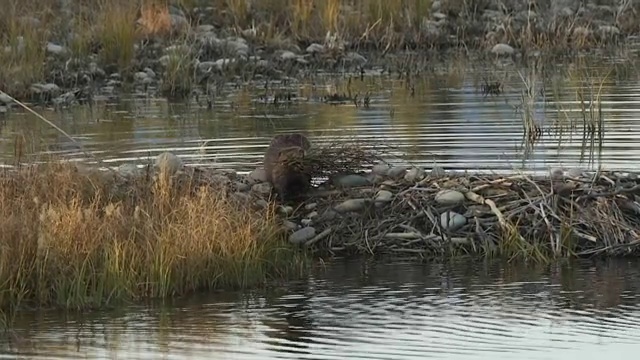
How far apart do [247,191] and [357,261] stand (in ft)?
5.03

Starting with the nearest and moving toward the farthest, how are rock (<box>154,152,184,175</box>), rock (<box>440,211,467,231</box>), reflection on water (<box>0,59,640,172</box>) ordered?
1. rock (<box>440,211,467,231</box>)
2. rock (<box>154,152,184,175</box>)
3. reflection on water (<box>0,59,640,172</box>)

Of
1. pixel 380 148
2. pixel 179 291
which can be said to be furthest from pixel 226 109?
pixel 179 291

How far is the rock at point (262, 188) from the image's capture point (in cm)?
1230

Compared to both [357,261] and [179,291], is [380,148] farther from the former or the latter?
[179,291]

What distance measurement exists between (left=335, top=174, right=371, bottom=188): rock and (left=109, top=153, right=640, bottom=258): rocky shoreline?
0.19 ft

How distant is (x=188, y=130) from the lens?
17.6 meters

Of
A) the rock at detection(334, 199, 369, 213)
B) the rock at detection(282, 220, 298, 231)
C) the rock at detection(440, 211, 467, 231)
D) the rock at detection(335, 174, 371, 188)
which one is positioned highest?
the rock at detection(335, 174, 371, 188)

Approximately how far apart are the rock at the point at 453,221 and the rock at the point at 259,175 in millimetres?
1857

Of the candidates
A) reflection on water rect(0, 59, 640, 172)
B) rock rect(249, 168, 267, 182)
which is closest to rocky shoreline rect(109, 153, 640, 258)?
rock rect(249, 168, 267, 182)

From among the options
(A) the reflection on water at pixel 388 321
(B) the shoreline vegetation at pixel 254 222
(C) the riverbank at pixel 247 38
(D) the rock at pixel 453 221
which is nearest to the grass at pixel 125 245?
(B) the shoreline vegetation at pixel 254 222

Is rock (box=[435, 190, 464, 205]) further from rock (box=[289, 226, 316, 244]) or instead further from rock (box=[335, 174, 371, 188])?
rock (box=[289, 226, 316, 244])

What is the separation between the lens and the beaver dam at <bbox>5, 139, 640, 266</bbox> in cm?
1116

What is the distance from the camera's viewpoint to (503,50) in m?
25.4

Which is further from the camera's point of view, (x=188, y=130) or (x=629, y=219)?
(x=188, y=130)
